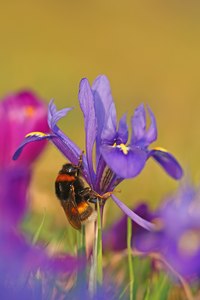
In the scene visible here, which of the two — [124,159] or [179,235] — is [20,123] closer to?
[179,235]

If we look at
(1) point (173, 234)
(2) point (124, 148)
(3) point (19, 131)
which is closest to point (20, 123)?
(3) point (19, 131)

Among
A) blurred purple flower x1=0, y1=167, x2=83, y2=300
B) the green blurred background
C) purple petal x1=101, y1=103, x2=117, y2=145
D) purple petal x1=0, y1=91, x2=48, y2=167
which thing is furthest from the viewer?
the green blurred background

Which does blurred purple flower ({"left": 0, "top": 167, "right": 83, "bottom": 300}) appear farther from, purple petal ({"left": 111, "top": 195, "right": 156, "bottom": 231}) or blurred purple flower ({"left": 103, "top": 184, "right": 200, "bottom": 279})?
blurred purple flower ({"left": 103, "top": 184, "right": 200, "bottom": 279})

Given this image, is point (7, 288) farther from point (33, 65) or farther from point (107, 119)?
point (33, 65)

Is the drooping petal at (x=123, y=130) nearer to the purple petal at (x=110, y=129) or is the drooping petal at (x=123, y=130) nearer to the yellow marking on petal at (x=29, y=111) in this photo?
the purple petal at (x=110, y=129)

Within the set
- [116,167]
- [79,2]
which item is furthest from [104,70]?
[116,167]

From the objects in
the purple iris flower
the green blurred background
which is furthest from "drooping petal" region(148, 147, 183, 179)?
the green blurred background
